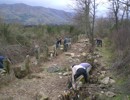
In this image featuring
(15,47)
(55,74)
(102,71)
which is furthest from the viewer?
(15,47)

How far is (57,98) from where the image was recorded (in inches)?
472

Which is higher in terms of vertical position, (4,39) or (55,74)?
(4,39)

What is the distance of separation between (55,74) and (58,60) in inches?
201

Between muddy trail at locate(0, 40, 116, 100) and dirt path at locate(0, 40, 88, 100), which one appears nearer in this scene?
muddy trail at locate(0, 40, 116, 100)

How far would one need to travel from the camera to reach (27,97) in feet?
41.1

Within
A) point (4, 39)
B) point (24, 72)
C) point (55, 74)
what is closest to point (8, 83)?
point (24, 72)

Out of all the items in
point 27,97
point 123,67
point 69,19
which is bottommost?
point 27,97

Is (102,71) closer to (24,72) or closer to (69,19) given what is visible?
(24,72)

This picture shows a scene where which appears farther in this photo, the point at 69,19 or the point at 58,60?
the point at 69,19

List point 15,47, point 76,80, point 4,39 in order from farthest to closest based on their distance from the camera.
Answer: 1. point 4,39
2. point 15,47
3. point 76,80

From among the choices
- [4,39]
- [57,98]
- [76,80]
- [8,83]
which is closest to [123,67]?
[76,80]

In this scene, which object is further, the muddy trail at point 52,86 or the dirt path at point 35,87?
the dirt path at point 35,87

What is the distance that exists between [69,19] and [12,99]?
39.9 metres

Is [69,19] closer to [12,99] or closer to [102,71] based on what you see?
[102,71]
